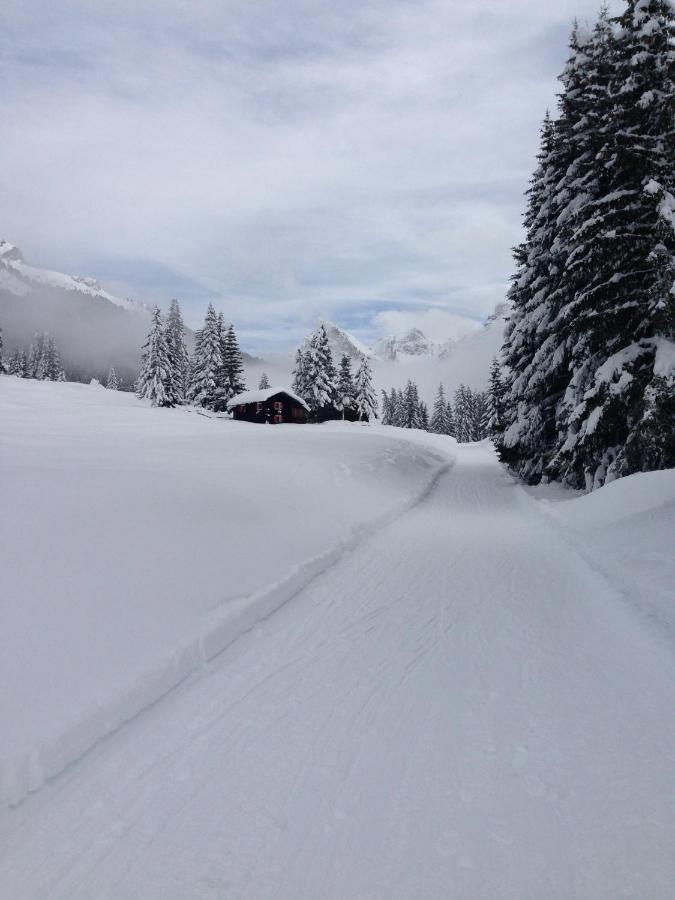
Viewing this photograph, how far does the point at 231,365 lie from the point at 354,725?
52329 mm

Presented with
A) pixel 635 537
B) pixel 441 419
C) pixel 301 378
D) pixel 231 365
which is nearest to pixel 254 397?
pixel 231 365

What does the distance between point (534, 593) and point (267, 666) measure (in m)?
3.70

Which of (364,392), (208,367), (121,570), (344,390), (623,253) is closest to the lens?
(121,570)

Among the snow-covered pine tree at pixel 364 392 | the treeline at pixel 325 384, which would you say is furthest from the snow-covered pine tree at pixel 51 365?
the snow-covered pine tree at pixel 364 392

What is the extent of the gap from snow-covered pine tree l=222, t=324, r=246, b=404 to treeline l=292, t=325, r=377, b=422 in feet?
24.7

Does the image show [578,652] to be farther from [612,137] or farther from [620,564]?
[612,137]

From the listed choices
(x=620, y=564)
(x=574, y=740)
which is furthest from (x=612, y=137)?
(x=574, y=740)

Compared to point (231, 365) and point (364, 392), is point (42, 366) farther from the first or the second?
point (364, 392)

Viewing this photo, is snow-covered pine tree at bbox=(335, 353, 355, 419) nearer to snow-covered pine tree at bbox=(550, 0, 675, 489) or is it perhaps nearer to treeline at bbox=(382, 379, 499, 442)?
treeline at bbox=(382, 379, 499, 442)

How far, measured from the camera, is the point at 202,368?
A: 172 ft

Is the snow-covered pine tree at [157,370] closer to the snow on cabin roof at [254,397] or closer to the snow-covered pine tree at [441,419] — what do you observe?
the snow on cabin roof at [254,397]

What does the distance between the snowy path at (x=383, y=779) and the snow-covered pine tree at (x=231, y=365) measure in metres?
49.8

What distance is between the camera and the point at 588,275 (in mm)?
13094

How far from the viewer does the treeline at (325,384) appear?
57219mm
